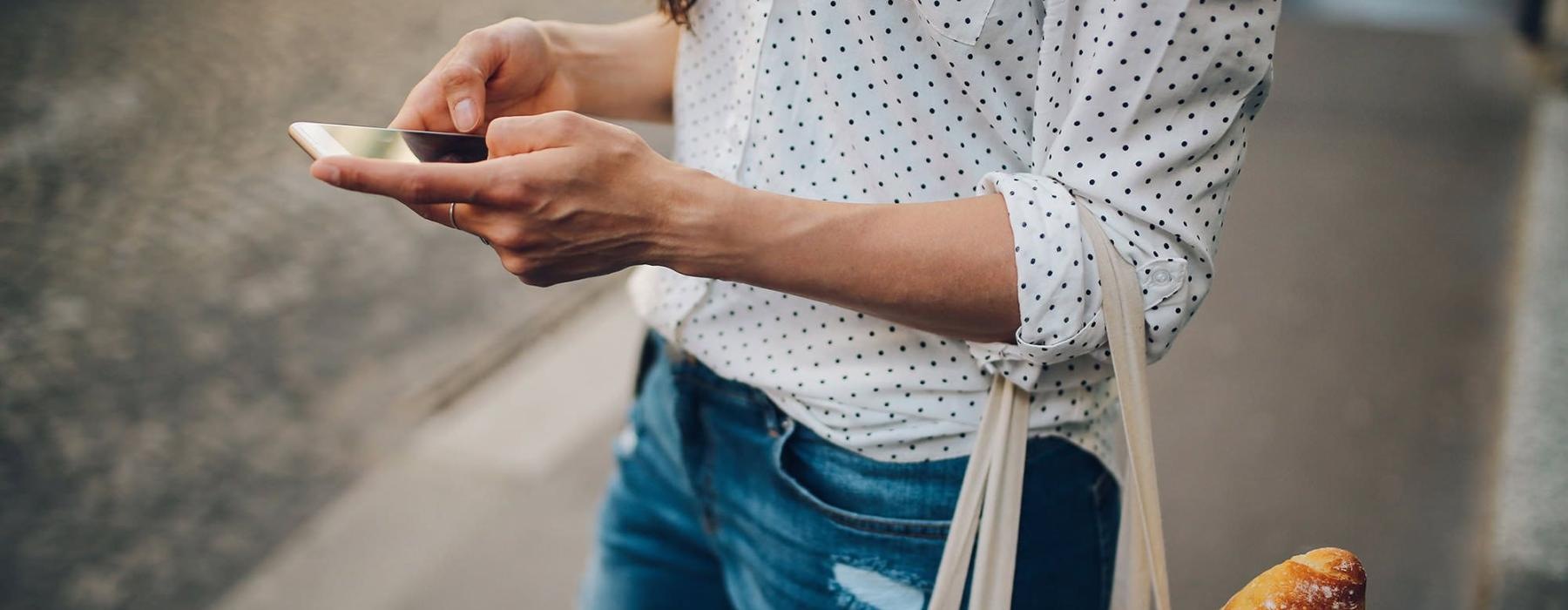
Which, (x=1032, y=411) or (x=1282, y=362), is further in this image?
(x=1282, y=362)

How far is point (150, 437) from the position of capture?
3105mm

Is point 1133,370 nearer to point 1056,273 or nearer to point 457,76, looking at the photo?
point 1056,273

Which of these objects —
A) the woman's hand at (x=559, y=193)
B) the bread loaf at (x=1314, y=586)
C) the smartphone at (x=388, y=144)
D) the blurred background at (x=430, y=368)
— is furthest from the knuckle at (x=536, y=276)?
the blurred background at (x=430, y=368)

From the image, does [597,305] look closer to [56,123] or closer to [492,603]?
[492,603]

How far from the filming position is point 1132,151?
92 cm

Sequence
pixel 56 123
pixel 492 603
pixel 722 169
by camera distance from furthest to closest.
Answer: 1. pixel 56 123
2. pixel 492 603
3. pixel 722 169

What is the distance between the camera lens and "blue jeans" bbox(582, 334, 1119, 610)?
110 cm

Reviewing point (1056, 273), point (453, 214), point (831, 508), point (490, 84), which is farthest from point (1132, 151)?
point (490, 84)

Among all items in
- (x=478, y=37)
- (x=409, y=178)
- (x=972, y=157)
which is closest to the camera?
(x=409, y=178)

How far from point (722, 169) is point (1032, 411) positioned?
375mm

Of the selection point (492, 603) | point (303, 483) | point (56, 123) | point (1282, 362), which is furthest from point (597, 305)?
point (56, 123)

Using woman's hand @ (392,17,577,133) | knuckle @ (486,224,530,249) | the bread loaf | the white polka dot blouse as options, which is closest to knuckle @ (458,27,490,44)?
woman's hand @ (392,17,577,133)

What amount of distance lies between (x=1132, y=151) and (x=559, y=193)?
1.45ft

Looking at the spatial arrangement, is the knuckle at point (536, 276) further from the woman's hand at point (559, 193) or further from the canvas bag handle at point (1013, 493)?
the canvas bag handle at point (1013, 493)
